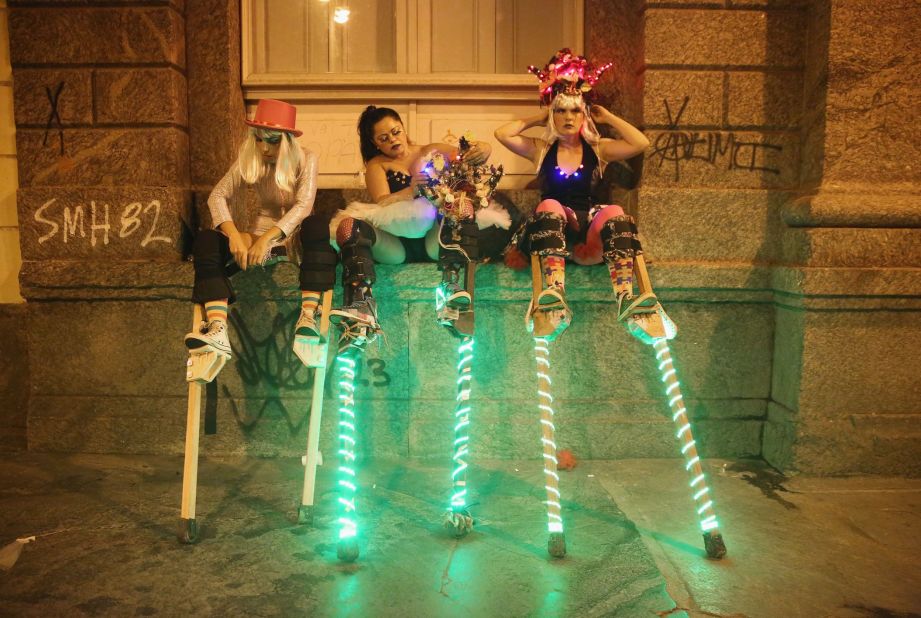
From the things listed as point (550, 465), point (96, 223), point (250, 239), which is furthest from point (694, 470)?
point (96, 223)

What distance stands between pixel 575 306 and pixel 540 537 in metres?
1.61

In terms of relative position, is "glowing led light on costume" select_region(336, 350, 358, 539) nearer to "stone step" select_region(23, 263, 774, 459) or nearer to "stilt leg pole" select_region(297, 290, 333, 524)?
"stilt leg pole" select_region(297, 290, 333, 524)

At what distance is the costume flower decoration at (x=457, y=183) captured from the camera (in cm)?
352

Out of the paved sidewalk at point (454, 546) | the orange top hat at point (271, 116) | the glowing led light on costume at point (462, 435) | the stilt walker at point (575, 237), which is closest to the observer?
the paved sidewalk at point (454, 546)

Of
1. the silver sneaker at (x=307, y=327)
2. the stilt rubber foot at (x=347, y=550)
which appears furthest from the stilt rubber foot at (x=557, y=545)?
the silver sneaker at (x=307, y=327)

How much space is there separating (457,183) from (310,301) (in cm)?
99

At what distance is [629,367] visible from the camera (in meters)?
4.48

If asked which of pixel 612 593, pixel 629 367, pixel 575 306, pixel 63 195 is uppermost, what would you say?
pixel 63 195

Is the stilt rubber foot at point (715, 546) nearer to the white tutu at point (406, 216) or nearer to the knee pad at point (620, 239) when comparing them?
the knee pad at point (620, 239)

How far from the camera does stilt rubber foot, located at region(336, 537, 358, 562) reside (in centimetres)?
311

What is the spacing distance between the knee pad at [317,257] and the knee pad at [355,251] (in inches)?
2.8

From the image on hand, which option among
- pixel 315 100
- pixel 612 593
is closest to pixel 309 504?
pixel 612 593

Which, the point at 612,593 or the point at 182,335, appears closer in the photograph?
the point at 612,593

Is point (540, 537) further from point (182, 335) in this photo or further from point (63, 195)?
point (63, 195)
